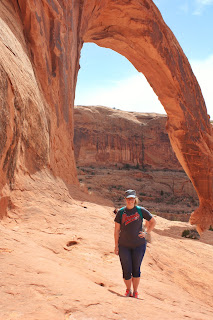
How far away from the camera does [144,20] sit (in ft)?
43.2

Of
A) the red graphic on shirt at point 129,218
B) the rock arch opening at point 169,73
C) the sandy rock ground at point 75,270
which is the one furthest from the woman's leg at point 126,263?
the rock arch opening at point 169,73

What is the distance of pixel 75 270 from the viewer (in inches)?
111

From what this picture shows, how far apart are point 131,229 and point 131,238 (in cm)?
9

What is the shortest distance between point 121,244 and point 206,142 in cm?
1368

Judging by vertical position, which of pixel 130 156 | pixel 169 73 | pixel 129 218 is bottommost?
pixel 129 218

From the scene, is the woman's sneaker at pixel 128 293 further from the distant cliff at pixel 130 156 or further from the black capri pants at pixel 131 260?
the distant cliff at pixel 130 156

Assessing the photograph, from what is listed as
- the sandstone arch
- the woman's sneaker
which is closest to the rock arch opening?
the sandstone arch

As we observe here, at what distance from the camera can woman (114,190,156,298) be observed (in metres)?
2.86

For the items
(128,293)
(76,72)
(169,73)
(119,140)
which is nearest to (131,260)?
(128,293)

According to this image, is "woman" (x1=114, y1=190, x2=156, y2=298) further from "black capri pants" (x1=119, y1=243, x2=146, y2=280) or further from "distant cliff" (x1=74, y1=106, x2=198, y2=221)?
"distant cliff" (x1=74, y1=106, x2=198, y2=221)

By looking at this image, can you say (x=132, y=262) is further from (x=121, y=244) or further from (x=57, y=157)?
(x=57, y=157)

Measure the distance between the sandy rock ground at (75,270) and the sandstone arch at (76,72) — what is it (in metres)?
0.72

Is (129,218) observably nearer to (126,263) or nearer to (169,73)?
(126,263)

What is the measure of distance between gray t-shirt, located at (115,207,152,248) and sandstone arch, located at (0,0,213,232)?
1.90m
